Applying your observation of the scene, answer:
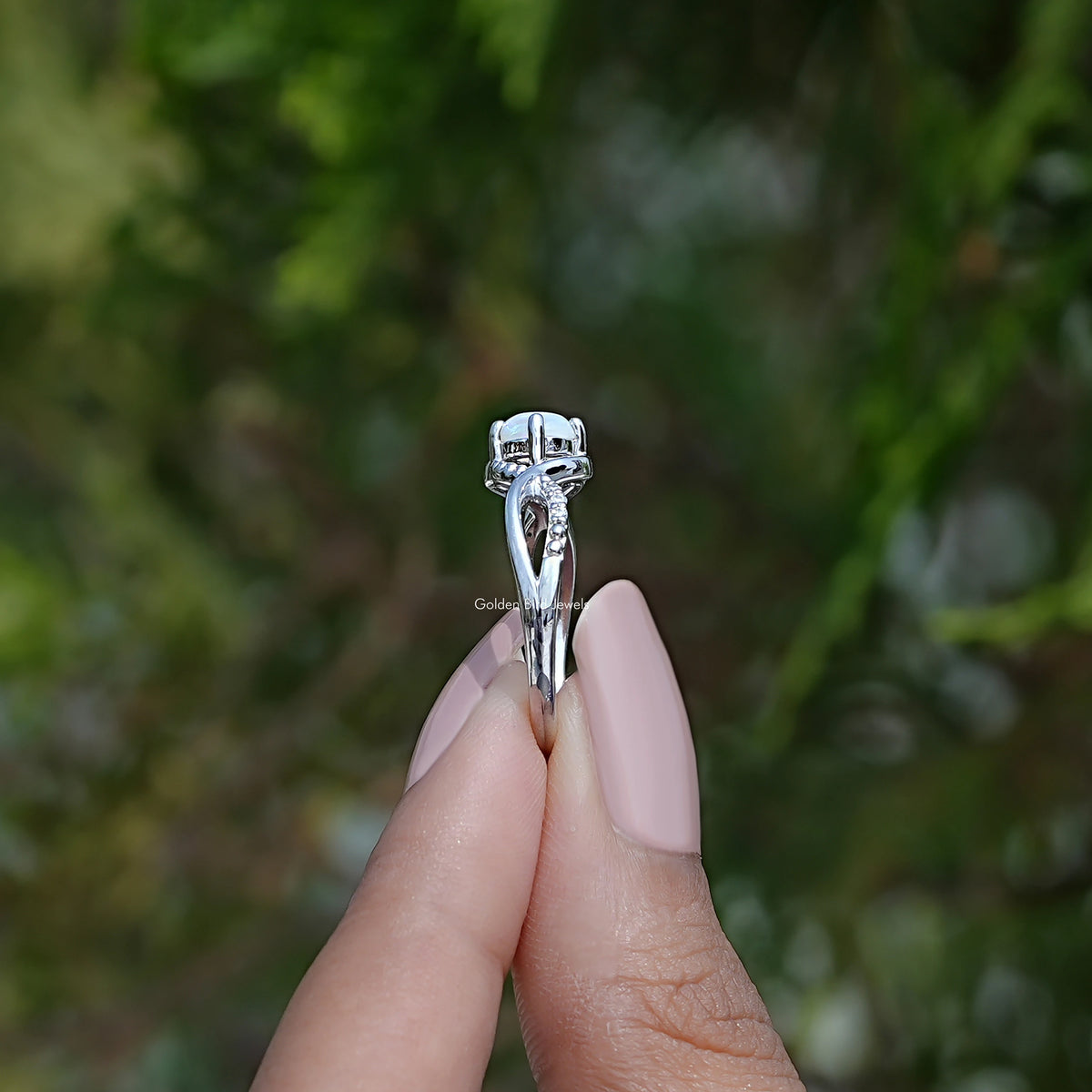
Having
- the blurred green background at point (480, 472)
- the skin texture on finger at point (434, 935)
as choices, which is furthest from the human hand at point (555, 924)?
the blurred green background at point (480, 472)

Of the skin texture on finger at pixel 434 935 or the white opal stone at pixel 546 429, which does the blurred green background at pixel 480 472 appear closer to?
the white opal stone at pixel 546 429

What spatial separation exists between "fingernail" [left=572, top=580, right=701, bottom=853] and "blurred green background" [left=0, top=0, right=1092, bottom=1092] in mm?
360

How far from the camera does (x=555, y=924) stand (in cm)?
63

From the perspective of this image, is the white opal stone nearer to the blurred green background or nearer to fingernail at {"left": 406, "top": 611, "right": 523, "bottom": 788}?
fingernail at {"left": 406, "top": 611, "right": 523, "bottom": 788}

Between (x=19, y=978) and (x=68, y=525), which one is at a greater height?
(x=68, y=525)

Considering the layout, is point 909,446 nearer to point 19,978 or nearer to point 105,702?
point 105,702

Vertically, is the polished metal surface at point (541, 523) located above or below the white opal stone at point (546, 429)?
below

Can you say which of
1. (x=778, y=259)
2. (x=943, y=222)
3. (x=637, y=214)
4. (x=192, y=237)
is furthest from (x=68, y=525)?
(x=943, y=222)

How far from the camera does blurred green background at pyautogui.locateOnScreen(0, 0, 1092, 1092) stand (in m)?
1.04

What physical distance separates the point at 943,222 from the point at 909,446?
0.24 metres

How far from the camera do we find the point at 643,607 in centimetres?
72

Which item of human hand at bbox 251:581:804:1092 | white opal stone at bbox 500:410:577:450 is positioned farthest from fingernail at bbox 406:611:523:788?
white opal stone at bbox 500:410:577:450

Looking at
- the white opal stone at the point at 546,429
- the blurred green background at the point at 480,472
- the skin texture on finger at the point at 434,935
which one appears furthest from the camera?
the blurred green background at the point at 480,472

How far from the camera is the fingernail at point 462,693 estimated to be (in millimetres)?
721
